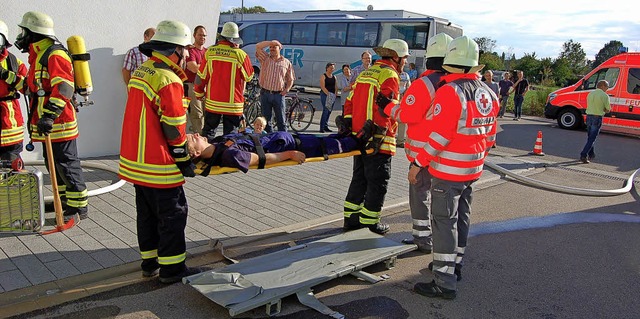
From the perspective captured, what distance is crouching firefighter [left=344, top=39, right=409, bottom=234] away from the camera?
5.23 metres

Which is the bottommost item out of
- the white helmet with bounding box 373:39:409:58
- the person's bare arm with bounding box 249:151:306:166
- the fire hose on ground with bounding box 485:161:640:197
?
the fire hose on ground with bounding box 485:161:640:197

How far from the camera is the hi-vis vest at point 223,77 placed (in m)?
6.88

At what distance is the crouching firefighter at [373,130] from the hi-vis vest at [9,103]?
136 inches

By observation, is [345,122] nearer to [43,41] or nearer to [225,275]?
[225,275]

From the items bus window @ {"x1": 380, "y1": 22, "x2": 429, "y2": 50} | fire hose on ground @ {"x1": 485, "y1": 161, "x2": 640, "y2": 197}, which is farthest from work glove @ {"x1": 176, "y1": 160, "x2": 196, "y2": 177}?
bus window @ {"x1": 380, "y1": 22, "x2": 429, "y2": 50}

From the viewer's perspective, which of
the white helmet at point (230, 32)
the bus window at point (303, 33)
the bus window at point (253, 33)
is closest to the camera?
the white helmet at point (230, 32)

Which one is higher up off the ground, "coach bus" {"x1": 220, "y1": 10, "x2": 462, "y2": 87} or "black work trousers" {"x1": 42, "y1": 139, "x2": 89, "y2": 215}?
"coach bus" {"x1": 220, "y1": 10, "x2": 462, "y2": 87}

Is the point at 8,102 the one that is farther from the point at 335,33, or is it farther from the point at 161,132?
the point at 335,33

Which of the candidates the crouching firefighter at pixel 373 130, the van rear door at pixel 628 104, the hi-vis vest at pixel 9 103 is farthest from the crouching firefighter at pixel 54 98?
the van rear door at pixel 628 104

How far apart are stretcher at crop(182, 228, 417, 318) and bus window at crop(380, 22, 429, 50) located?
60.7 ft

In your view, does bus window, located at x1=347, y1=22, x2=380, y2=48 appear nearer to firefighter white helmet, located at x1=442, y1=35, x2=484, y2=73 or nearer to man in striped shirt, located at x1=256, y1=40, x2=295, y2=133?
man in striped shirt, located at x1=256, y1=40, x2=295, y2=133

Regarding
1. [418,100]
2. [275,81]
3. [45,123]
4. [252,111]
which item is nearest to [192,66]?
Result: [275,81]

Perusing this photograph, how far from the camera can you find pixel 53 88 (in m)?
4.85

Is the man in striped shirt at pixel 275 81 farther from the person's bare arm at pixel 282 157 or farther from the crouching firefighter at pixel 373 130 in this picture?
the person's bare arm at pixel 282 157
